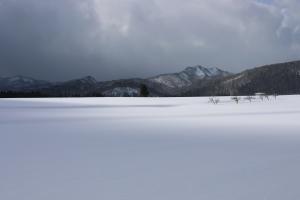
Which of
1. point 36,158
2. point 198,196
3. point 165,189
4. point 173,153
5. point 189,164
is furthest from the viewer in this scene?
point 173,153

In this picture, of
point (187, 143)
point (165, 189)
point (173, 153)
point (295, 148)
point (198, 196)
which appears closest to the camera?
point (198, 196)

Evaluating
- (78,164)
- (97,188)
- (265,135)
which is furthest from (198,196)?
(265,135)

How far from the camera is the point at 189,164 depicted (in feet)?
25.5

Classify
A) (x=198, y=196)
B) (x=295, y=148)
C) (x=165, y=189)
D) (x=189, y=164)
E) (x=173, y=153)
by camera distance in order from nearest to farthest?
(x=198, y=196)
(x=165, y=189)
(x=189, y=164)
(x=173, y=153)
(x=295, y=148)

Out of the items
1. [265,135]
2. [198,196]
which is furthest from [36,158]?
[265,135]

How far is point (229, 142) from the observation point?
37.6 feet

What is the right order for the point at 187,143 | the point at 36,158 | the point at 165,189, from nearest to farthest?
the point at 165,189
the point at 36,158
the point at 187,143

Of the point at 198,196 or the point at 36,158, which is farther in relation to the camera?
the point at 36,158

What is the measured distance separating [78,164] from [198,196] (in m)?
3.35

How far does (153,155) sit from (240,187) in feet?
11.1

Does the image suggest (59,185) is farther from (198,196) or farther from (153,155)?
(153,155)

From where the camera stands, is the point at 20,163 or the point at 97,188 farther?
the point at 20,163

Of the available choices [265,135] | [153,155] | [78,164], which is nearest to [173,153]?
[153,155]

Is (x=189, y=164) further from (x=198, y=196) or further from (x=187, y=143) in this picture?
(x=187, y=143)
